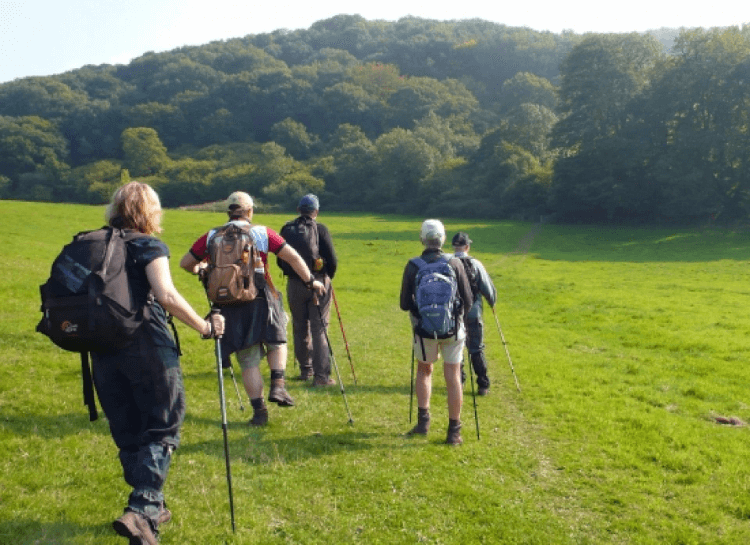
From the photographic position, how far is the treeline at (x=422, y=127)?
178 feet

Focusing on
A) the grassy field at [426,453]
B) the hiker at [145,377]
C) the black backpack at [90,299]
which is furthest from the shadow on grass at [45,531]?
the black backpack at [90,299]

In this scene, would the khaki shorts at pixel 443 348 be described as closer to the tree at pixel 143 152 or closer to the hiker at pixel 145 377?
the hiker at pixel 145 377

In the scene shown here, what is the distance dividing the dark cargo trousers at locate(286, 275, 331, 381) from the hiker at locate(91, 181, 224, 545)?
4.70 meters

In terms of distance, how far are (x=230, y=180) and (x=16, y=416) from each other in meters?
89.8

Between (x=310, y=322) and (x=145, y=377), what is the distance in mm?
5340

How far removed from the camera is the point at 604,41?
209ft

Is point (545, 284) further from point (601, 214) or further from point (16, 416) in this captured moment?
point (601, 214)

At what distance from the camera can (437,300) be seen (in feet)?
24.0

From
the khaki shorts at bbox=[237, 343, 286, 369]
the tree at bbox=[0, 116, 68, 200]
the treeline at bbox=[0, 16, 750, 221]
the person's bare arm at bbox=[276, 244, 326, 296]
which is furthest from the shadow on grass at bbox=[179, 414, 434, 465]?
the tree at bbox=[0, 116, 68, 200]

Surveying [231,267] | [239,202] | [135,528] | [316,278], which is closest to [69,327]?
[135,528]

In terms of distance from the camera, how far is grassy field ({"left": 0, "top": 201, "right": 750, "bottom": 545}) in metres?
5.66

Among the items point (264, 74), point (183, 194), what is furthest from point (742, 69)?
point (264, 74)

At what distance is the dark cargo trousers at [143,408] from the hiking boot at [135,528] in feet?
0.23

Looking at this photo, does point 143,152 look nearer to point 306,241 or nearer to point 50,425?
point 306,241
